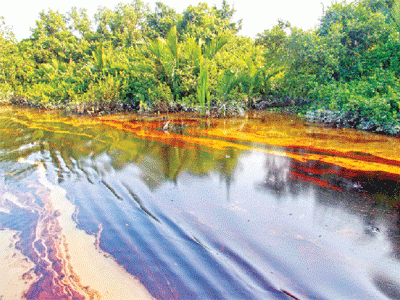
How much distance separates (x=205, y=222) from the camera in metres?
2.57

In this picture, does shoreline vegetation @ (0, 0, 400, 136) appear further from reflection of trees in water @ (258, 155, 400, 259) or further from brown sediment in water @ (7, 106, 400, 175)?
reflection of trees in water @ (258, 155, 400, 259)

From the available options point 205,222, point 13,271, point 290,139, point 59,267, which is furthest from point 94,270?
point 290,139

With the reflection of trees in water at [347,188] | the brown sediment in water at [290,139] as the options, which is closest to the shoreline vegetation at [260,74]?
the brown sediment in water at [290,139]

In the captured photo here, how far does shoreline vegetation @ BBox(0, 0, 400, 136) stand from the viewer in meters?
6.33

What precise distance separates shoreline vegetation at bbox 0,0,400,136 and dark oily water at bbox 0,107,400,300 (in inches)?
68.1

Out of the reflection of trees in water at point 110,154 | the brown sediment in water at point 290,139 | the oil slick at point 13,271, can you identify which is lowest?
the oil slick at point 13,271

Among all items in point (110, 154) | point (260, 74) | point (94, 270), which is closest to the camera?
point (94, 270)

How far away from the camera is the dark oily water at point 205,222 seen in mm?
1807

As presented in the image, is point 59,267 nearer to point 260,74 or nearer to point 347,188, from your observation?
point 347,188

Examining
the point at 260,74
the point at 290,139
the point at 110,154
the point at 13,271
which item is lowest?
the point at 13,271

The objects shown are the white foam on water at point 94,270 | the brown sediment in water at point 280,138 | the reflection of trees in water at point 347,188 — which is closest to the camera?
the white foam on water at point 94,270

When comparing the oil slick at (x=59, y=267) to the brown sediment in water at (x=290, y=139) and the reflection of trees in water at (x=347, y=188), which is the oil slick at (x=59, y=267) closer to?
the reflection of trees in water at (x=347, y=188)

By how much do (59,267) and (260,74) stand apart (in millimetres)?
9277

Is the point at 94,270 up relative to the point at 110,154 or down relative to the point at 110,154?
down
